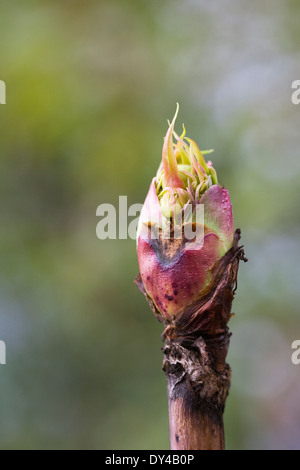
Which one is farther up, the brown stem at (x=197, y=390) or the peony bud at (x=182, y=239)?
the peony bud at (x=182, y=239)

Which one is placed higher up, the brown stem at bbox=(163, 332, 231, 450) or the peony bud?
the peony bud

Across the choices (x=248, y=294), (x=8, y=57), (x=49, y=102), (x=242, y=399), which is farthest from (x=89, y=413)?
(x=8, y=57)

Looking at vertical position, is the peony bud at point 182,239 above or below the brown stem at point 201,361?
above

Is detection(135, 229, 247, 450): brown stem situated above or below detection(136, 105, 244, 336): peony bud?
below
